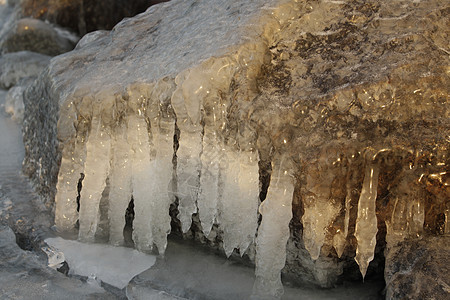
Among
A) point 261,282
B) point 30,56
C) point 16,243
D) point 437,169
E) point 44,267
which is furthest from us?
point 30,56

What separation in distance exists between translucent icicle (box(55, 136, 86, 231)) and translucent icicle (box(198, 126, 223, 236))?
87 cm

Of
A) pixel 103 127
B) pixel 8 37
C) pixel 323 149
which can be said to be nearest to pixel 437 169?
pixel 323 149

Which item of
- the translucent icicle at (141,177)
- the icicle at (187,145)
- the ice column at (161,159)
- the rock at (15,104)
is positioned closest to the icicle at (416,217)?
the icicle at (187,145)

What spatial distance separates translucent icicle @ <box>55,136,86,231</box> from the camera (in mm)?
3156

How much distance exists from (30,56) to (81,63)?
3.31 meters

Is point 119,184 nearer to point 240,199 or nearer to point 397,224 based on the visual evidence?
point 240,199

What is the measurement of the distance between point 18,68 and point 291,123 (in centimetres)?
480

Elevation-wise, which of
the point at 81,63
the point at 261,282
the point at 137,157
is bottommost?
the point at 261,282

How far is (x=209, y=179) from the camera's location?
8.64ft

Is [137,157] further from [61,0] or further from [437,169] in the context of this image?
[61,0]

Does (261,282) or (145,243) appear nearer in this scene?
(261,282)

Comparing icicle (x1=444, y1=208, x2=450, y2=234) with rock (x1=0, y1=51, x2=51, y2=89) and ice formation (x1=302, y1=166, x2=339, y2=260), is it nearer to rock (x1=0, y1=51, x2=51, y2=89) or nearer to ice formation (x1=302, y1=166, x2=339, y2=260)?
ice formation (x1=302, y1=166, x2=339, y2=260)

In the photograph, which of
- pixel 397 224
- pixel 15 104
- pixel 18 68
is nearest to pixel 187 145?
pixel 397 224

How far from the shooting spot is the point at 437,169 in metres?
2.32
